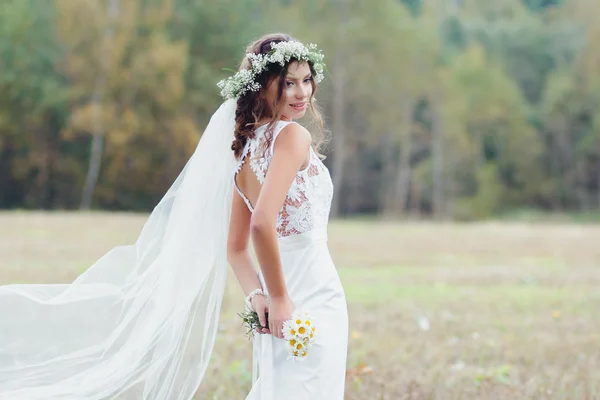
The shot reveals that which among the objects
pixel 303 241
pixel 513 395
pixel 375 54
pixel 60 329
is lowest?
pixel 513 395

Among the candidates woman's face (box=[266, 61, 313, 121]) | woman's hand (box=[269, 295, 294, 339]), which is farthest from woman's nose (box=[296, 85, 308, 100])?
woman's hand (box=[269, 295, 294, 339])

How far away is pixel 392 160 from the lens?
177 feet

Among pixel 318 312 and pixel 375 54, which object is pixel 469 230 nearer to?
pixel 375 54

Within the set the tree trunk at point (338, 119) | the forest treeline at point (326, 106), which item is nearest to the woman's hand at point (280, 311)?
the forest treeline at point (326, 106)

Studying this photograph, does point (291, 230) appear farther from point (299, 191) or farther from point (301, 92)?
point (301, 92)

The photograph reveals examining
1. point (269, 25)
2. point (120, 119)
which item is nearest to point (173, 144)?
point (120, 119)

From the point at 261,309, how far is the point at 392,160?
50892mm

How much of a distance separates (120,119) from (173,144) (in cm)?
308

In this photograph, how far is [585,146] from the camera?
174 ft

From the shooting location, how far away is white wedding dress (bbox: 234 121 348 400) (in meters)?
3.31

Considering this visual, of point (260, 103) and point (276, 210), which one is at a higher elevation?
point (260, 103)

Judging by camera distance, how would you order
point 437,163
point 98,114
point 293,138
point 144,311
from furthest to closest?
1. point 437,163
2. point 98,114
3. point 144,311
4. point 293,138

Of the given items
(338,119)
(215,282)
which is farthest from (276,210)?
(338,119)

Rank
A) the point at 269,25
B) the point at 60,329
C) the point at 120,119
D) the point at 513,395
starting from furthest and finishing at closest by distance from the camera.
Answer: the point at 269,25 → the point at 120,119 → the point at 513,395 → the point at 60,329
